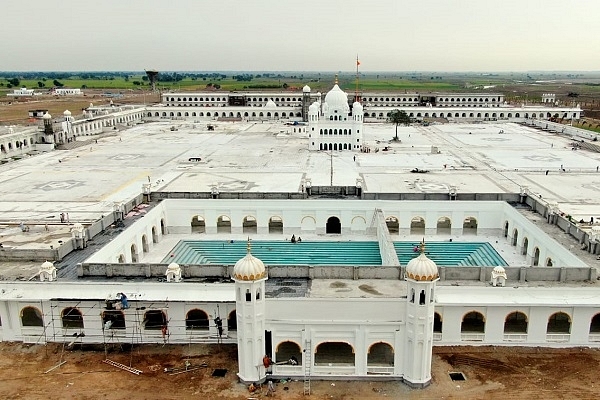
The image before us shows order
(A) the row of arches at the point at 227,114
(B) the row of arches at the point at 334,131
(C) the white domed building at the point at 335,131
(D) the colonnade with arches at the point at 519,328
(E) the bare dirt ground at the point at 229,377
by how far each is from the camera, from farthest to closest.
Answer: (A) the row of arches at the point at 227,114 → (B) the row of arches at the point at 334,131 → (C) the white domed building at the point at 335,131 → (D) the colonnade with arches at the point at 519,328 → (E) the bare dirt ground at the point at 229,377

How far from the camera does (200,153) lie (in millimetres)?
70375

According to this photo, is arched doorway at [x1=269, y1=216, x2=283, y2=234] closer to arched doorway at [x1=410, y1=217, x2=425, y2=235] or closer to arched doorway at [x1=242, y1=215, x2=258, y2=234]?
arched doorway at [x1=242, y1=215, x2=258, y2=234]

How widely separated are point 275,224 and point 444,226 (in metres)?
12.1

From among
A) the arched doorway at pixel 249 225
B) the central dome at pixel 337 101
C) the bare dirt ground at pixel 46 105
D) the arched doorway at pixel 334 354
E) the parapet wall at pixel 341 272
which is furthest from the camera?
the bare dirt ground at pixel 46 105

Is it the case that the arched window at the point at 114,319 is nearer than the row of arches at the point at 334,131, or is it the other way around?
the arched window at the point at 114,319

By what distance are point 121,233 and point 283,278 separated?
1152 cm

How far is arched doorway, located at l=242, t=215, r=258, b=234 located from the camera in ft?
124

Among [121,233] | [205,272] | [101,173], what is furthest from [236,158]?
[205,272]

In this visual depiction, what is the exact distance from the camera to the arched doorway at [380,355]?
19969 millimetres

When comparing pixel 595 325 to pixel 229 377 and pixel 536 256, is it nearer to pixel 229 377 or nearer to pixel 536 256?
pixel 536 256

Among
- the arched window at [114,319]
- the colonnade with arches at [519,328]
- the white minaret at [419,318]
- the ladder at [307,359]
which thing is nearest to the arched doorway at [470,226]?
the colonnade with arches at [519,328]

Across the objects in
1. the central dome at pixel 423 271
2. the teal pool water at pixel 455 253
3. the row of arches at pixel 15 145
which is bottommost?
the teal pool water at pixel 455 253

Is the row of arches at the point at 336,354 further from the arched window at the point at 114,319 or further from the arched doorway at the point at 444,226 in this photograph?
the arched doorway at the point at 444,226

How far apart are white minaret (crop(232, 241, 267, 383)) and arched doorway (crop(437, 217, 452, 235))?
21736 mm
